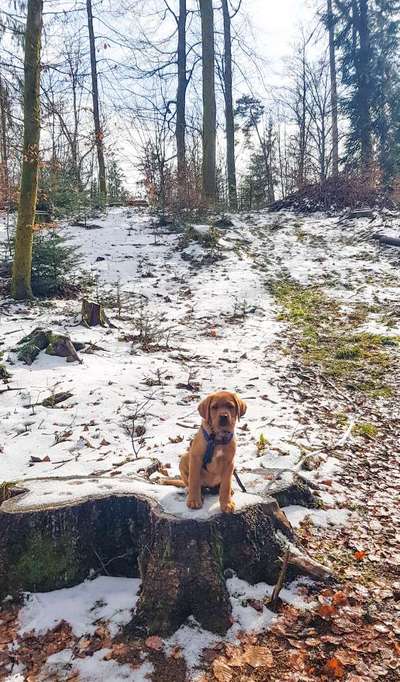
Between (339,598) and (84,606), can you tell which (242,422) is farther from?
(84,606)

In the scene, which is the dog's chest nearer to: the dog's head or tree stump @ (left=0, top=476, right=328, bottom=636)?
the dog's head

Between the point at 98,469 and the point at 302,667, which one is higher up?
the point at 98,469

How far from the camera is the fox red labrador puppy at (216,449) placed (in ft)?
10.8

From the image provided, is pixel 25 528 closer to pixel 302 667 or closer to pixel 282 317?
pixel 302 667

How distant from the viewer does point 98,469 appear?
4.55 meters

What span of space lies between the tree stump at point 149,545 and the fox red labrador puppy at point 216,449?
0.42ft

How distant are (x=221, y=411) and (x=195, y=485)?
599 millimetres

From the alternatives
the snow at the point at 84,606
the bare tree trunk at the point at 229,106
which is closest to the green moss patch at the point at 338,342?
the snow at the point at 84,606

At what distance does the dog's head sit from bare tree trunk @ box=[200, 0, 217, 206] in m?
15.8

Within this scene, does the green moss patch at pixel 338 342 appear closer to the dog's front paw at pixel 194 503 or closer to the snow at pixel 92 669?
the dog's front paw at pixel 194 503

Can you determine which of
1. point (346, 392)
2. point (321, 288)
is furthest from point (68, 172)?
point (346, 392)

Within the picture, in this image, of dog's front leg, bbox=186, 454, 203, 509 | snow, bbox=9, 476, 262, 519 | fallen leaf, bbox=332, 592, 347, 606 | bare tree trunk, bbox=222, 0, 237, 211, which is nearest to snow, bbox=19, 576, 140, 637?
snow, bbox=9, 476, 262, 519

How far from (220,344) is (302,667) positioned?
6250 millimetres

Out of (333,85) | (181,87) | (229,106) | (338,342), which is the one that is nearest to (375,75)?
(333,85)
